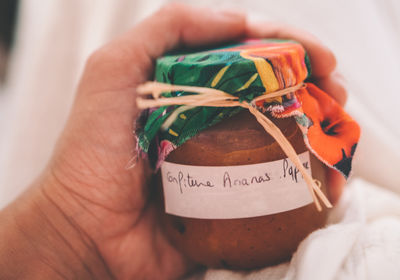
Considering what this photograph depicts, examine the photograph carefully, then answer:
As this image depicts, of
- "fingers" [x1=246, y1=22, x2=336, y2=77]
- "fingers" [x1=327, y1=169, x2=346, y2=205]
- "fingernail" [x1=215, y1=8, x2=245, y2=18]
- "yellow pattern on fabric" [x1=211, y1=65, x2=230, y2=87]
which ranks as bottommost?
"fingers" [x1=327, y1=169, x2=346, y2=205]

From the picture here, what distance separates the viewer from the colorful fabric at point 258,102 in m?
0.39

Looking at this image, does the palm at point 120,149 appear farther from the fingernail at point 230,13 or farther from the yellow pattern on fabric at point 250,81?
the yellow pattern on fabric at point 250,81

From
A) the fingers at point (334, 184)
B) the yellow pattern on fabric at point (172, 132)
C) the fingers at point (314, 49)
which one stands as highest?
the fingers at point (314, 49)

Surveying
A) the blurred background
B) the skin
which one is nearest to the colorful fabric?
the skin

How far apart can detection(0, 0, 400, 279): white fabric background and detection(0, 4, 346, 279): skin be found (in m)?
0.10

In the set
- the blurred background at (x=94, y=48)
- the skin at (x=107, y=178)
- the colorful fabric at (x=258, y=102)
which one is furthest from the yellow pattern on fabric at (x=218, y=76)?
the blurred background at (x=94, y=48)

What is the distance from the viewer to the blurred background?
2.35 feet

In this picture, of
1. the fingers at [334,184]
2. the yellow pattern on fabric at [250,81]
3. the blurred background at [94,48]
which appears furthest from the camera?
the blurred background at [94,48]

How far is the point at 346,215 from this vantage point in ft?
1.68

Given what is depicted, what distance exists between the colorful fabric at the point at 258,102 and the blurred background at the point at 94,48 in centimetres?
29

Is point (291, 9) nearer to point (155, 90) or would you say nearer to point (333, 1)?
point (333, 1)

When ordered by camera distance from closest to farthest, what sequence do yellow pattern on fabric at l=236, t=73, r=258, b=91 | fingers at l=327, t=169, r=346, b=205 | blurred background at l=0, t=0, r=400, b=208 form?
1. yellow pattern on fabric at l=236, t=73, r=258, b=91
2. fingers at l=327, t=169, r=346, b=205
3. blurred background at l=0, t=0, r=400, b=208

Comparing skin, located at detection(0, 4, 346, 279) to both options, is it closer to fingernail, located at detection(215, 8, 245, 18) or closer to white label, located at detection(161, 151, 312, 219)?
fingernail, located at detection(215, 8, 245, 18)

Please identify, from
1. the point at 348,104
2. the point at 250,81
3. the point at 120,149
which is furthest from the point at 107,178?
the point at 348,104
